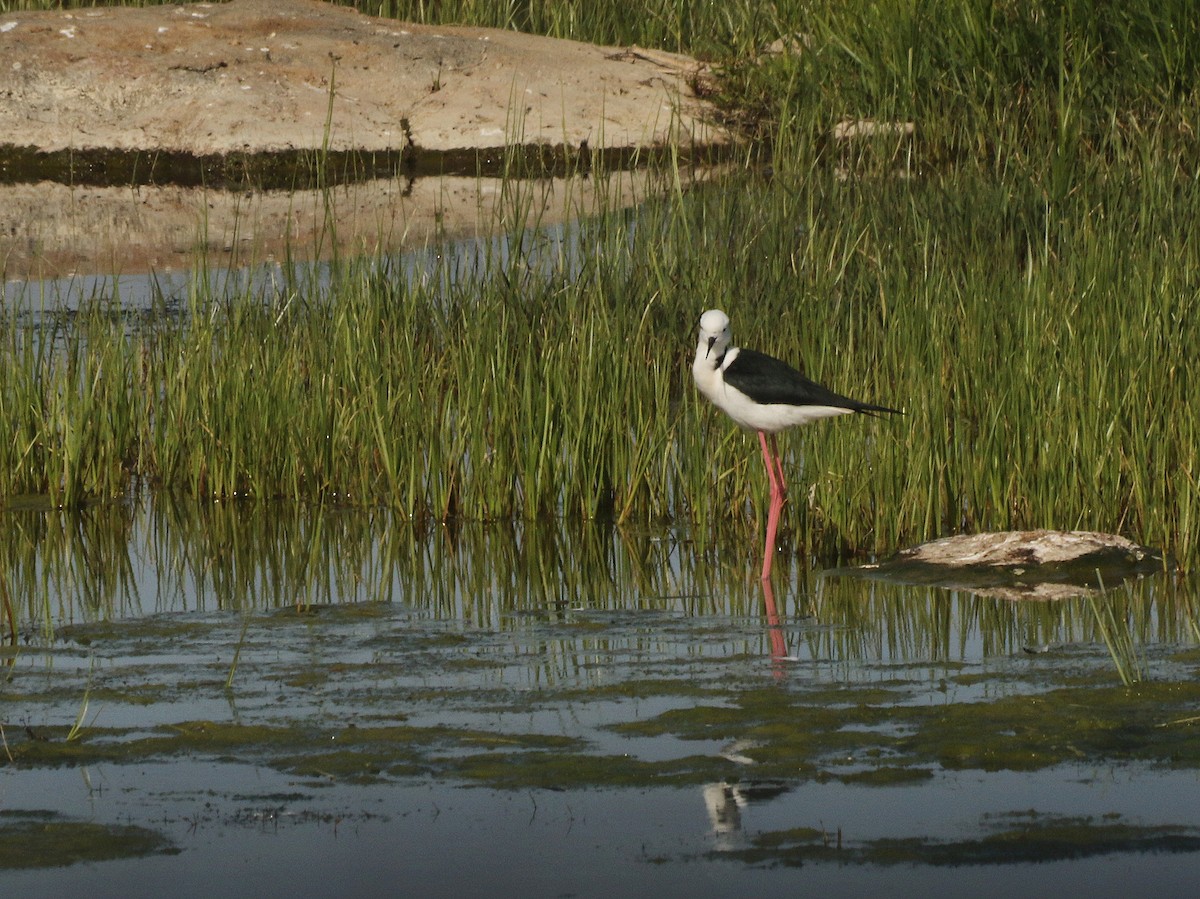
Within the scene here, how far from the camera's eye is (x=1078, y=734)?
13.8 ft

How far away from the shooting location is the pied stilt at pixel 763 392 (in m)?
6.15

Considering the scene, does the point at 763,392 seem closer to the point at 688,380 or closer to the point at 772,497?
the point at 772,497

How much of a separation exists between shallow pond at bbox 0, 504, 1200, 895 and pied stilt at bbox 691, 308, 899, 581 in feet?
1.77

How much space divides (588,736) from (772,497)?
7.65 ft

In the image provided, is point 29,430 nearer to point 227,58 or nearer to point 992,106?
point 992,106

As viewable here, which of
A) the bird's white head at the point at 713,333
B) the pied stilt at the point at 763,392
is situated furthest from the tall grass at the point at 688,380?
the bird's white head at the point at 713,333

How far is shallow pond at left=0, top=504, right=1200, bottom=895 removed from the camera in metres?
3.52

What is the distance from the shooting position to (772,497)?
21.1 ft

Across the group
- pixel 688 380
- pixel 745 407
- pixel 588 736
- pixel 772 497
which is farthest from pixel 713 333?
pixel 588 736

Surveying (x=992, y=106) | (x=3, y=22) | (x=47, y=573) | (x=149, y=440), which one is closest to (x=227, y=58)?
(x=3, y=22)

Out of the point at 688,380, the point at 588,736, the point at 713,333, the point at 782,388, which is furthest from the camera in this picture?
the point at 688,380

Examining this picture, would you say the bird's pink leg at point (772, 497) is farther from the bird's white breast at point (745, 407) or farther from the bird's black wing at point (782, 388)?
the bird's black wing at point (782, 388)

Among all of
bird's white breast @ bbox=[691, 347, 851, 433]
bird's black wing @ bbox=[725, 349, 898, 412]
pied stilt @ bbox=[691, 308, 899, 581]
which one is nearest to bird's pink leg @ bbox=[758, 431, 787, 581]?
pied stilt @ bbox=[691, 308, 899, 581]

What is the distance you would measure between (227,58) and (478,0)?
3.38m
